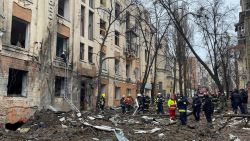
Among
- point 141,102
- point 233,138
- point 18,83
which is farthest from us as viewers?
point 141,102

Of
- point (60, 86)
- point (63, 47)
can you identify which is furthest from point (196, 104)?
point (63, 47)

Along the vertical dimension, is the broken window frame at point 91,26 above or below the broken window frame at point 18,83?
above

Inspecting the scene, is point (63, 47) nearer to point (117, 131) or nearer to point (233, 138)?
point (117, 131)

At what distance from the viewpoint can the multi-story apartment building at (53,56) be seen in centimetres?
1931

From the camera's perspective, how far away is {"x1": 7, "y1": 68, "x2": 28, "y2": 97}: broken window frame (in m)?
19.7

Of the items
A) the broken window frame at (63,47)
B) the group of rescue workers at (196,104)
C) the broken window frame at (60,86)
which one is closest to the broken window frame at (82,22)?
the broken window frame at (63,47)

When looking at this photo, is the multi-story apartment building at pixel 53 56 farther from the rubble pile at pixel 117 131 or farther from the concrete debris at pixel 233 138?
the concrete debris at pixel 233 138

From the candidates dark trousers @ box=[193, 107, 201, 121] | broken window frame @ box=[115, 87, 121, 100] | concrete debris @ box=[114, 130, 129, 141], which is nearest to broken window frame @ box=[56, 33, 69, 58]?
Answer: broken window frame @ box=[115, 87, 121, 100]

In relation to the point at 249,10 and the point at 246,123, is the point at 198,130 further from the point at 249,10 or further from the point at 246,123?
the point at 249,10

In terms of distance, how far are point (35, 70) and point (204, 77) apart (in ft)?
194

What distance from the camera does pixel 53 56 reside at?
23500 millimetres

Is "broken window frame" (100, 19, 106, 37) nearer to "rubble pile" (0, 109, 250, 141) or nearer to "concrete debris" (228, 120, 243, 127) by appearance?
"rubble pile" (0, 109, 250, 141)

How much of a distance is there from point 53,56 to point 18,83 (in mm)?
3809

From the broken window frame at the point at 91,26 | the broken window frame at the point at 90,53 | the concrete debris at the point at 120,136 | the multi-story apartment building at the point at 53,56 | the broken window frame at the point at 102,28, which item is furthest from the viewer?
the broken window frame at the point at 102,28
